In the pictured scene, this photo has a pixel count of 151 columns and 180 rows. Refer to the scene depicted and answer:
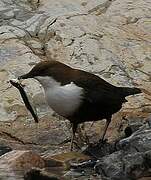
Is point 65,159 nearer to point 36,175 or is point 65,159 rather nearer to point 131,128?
point 36,175

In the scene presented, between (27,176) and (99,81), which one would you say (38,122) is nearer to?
(99,81)

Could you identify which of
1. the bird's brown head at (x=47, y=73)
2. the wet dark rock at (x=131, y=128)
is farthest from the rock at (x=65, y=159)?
the bird's brown head at (x=47, y=73)

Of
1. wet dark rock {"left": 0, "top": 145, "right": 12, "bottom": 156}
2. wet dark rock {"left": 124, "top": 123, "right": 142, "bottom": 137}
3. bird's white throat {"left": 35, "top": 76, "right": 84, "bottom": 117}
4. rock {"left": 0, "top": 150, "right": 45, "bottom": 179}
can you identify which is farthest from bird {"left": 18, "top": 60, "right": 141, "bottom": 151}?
wet dark rock {"left": 0, "top": 145, "right": 12, "bottom": 156}

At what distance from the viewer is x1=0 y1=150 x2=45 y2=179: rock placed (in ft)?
21.4

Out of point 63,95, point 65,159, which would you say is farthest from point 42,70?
point 65,159

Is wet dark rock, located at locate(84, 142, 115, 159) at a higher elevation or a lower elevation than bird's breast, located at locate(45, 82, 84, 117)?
lower

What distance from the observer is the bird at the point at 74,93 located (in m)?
6.91

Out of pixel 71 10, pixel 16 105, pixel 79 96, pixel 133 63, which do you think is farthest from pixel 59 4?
pixel 79 96

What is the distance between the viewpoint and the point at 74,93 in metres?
6.95

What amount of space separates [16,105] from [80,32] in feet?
5.87

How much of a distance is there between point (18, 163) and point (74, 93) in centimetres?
94

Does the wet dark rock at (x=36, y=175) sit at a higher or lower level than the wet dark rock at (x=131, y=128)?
higher

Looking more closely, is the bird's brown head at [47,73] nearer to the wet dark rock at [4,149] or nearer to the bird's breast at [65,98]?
the bird's breast at [65,98]

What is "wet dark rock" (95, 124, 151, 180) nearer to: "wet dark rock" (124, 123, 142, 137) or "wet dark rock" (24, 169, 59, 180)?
"wet dark rock" (24, 169, 59, 180)
